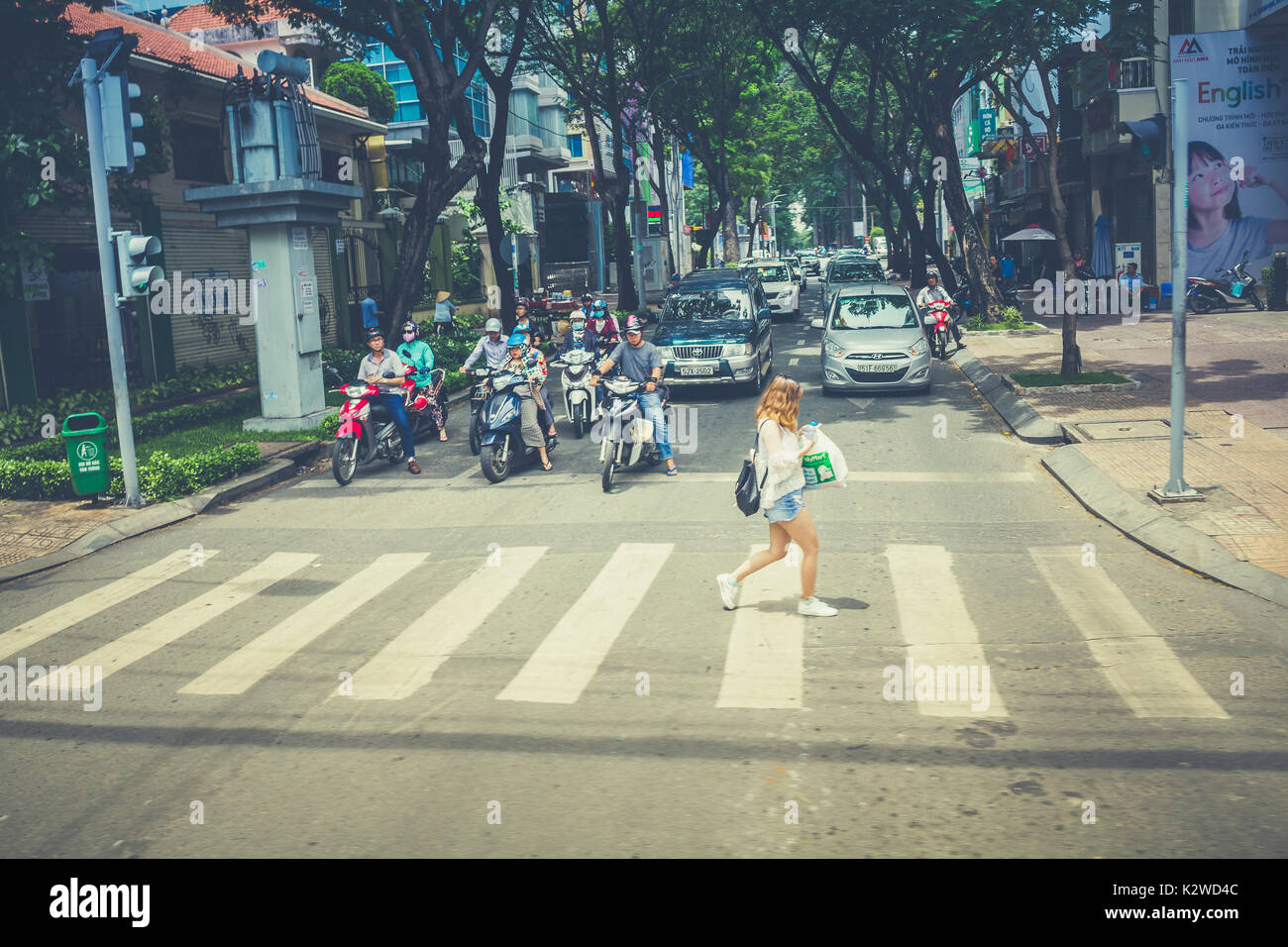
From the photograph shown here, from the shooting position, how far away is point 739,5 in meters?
40.3

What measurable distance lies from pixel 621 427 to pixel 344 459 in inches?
137

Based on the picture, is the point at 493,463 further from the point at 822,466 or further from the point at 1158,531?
the point at 1158,531

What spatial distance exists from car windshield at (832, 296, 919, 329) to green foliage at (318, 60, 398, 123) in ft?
77.4

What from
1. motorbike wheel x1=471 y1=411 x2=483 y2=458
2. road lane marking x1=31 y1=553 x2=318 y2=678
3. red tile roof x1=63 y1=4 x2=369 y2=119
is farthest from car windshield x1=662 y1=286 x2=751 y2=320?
road lane marking x1=31 y1=553 x2=318 y2=678

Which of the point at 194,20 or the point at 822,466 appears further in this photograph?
the point at 194,20

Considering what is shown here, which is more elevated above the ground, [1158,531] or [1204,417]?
[1204,417]

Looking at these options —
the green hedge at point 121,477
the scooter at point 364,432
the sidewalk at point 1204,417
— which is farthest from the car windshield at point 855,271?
the green hedge at point 121,477

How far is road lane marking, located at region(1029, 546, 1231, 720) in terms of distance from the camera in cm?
668

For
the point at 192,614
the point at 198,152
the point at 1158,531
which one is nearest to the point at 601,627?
the point at 192,614

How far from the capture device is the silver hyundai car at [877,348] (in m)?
19.2

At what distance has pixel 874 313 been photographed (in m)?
20.4

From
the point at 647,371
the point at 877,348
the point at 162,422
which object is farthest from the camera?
the point at 877,348
